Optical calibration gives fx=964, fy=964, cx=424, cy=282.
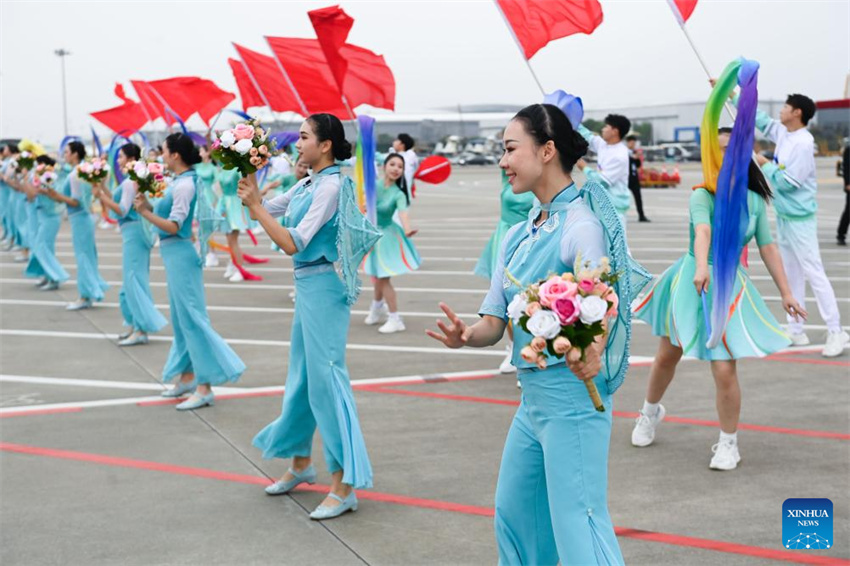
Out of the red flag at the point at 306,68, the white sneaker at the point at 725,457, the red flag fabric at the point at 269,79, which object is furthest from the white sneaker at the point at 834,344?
the red flag fabric at the point at 269,79

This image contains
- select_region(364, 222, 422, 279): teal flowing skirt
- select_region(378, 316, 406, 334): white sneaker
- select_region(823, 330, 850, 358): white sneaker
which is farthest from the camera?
select_region(378, 316, 406, 334): white sneaker

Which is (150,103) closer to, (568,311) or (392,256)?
(392,256)

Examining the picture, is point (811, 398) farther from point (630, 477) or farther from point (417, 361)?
point (417, 361)

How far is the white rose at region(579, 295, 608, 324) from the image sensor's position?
279 centimetres

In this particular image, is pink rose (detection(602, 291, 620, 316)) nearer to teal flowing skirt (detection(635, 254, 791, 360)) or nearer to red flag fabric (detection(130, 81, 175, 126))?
teal flowing skirt (detection(635, 254, 791, 360))

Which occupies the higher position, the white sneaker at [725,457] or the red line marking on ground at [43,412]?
the white sneaker at [725,457]

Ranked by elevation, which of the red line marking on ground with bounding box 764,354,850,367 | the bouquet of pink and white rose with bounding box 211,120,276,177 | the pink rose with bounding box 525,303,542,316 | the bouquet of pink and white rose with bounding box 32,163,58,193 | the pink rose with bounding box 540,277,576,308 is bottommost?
the red line marking on ground with bounding box 764,354,850,367

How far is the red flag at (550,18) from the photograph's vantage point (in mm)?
7574

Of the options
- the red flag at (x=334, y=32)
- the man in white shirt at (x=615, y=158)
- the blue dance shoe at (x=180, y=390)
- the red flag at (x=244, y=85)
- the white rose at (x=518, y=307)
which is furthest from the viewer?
the red flag at (x=244, y=85)

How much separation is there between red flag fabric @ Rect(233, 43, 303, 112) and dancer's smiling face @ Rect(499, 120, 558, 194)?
15.3 meters

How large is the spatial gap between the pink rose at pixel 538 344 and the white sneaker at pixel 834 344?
648 centimetres

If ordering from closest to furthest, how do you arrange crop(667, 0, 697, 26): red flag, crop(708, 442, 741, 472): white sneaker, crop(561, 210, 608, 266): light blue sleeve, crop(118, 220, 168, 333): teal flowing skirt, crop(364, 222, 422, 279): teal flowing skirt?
crop(561, 210, 608, 266): light blue sleeve → crop(708, 442, 741, 472): white sneaker → crop(667, 0, 697, 26): red flag → crop(118, 220, 168, 333): teal flowing skirt → crop(364, 222, 422, 279): teal flowing skirt

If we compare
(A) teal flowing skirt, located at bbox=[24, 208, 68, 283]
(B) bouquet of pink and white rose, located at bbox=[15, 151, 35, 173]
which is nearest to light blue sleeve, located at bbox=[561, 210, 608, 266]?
(A) teal flowing skirt, located at bbox=[24, 208, 68, 283]

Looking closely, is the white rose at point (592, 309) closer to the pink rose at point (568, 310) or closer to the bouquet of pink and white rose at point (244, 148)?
the pink rose at point (568, 310)
